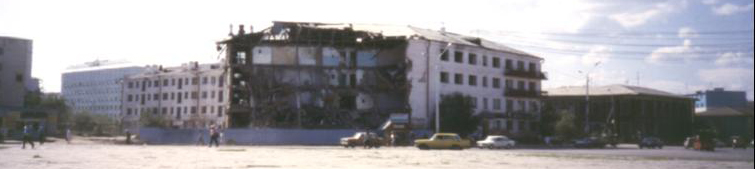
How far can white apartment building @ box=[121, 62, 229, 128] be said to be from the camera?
108 meters

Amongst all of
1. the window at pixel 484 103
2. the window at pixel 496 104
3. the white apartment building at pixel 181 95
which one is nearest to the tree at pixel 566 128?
the window at pixel 496 104

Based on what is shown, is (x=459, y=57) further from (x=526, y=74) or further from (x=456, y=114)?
(x=526, y=74)

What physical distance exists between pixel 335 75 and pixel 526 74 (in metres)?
22.5

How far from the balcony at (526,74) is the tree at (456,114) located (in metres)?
10.2

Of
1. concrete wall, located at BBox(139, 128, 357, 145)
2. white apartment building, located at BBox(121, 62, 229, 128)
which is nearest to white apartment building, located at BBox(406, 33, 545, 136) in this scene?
concrete wall, located at BBox(139, 128, 357, 145)

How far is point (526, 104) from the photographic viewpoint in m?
79.7

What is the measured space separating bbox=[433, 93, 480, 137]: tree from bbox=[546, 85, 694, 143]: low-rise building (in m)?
26.8

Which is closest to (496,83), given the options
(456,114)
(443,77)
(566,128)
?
(566,128)

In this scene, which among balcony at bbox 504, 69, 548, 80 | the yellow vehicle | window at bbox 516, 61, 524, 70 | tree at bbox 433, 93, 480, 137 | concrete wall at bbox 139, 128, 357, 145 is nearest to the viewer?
the yellow vehicle

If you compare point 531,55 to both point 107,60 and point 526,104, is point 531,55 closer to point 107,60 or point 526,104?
point 526,104

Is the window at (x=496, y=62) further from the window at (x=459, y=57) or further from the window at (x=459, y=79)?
the window at (x=459, y=79)

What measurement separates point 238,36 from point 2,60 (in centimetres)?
2646

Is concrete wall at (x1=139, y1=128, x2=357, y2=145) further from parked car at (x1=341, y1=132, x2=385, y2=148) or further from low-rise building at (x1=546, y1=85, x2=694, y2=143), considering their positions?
low-rise building at (x1=546, y1=85, x2=694, y2=143)

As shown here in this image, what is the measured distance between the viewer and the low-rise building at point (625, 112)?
9281 centimetres
